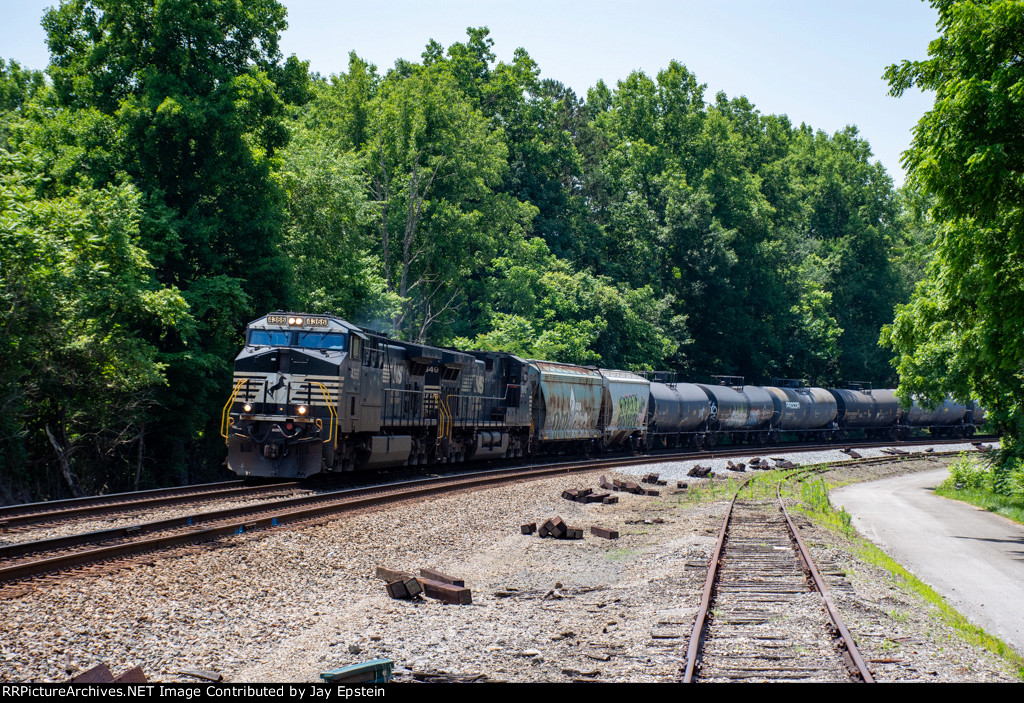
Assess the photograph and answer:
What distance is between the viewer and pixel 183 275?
2811 centimetres

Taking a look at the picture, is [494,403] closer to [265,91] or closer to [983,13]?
[265,91]

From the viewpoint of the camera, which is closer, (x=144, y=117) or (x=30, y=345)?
(x=30, y=345)

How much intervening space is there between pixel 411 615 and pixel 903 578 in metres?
7.62

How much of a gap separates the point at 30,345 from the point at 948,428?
63.1m

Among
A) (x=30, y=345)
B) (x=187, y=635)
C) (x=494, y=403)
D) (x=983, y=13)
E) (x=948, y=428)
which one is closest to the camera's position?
(x=187, y=635)

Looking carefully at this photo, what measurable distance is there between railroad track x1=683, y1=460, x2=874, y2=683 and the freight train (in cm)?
960

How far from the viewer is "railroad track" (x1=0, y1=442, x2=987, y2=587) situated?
10492 mm

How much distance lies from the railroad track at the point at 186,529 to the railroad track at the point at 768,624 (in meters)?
7.18

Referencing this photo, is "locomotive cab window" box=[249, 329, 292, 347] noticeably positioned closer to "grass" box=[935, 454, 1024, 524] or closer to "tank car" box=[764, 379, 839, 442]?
"grass" box=[935, 454, 1024, 524]

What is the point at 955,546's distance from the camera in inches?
650

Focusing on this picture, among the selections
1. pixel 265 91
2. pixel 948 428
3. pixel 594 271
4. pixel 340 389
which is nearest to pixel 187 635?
pixel 340 389

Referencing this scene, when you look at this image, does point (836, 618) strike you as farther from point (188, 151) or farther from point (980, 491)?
point (188, 151)

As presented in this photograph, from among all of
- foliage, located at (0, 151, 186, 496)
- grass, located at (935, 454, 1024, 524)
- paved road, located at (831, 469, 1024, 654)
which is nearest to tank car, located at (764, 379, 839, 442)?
grass, located at (935, 454, 1024, 524)

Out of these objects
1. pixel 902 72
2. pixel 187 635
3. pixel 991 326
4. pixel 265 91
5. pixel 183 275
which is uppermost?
pixel 265 91
